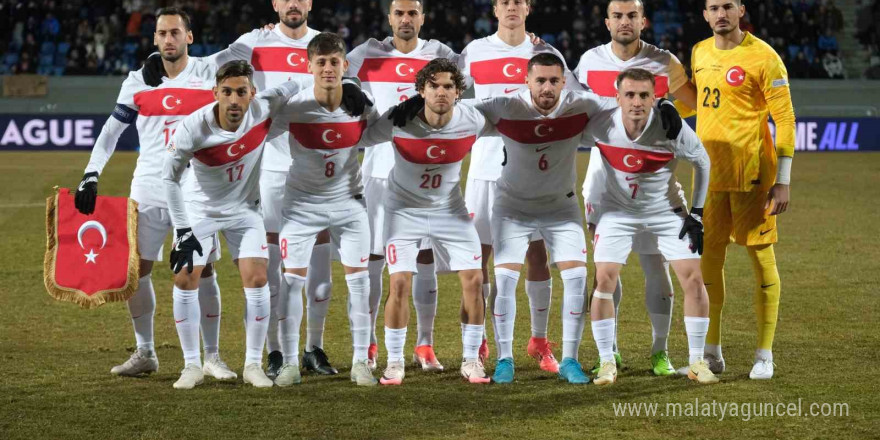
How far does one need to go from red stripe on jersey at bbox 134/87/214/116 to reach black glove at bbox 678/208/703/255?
9.35 ft

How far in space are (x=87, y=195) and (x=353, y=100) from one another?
1615mm

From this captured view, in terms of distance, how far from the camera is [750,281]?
9.80m

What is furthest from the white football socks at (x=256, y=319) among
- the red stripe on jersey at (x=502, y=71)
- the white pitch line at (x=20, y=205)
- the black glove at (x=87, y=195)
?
the white pitch line at (x=20, y=205)

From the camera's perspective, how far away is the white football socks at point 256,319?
6031 millimetres

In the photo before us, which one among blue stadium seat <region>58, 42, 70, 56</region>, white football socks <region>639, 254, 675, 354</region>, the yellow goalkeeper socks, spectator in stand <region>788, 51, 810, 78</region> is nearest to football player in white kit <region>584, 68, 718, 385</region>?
white football socks <region>639, 254, 675, 354</region>

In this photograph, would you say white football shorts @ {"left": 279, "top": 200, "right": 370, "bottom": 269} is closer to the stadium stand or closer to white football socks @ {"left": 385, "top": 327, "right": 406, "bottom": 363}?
white football socks @ {"left": 385, "top": 327, "right": 406, "bottom": 363}

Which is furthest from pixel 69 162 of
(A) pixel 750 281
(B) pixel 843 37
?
(B) pixel 843 37

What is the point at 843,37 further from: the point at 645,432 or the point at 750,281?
the point at 645,432

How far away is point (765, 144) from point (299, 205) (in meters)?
2.72

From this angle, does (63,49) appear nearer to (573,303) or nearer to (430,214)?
(430,214)

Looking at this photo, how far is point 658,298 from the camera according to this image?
650 centimetres

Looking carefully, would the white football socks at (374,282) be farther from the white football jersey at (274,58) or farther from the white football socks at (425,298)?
the white football jersey at (274,58)

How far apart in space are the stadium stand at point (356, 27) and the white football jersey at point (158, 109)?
18749 millimetres

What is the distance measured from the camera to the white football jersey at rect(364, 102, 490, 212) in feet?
20.0
